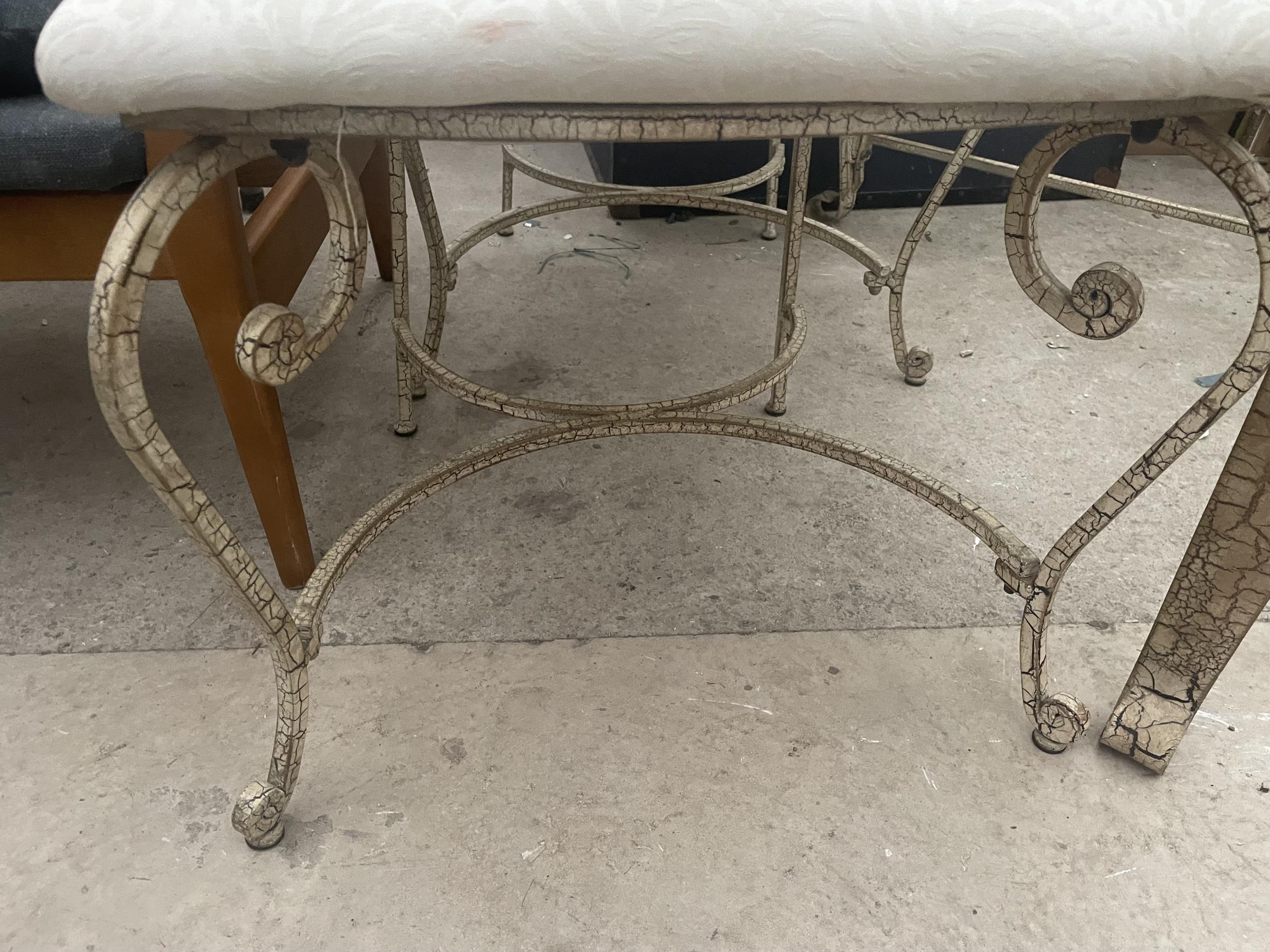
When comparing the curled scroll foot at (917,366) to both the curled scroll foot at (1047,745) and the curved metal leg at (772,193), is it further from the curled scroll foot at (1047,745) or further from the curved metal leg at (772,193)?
the curled scroll foot at (1047,745)

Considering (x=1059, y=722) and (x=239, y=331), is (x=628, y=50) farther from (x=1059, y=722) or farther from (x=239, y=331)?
(x=1059, y=722)

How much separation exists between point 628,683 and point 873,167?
1.62 metres

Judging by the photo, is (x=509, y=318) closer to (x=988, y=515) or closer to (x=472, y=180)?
(x=472, y=180)

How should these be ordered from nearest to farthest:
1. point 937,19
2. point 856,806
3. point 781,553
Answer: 1. point 937,19
2. point 856,806
3. point 781,553

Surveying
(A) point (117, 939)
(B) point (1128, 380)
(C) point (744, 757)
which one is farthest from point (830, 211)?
(A) point (117, 939)

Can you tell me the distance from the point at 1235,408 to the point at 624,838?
1.25 m

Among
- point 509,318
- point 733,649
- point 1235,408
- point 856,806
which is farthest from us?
point 509,318

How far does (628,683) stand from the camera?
94cm

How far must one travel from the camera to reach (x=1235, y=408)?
145 centimetres

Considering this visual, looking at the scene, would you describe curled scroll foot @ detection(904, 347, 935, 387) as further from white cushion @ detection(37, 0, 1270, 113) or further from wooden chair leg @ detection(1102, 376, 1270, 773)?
white cushion @ detection(37, 0, 1270, 113)

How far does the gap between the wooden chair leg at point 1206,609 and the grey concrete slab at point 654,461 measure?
7.8 inches

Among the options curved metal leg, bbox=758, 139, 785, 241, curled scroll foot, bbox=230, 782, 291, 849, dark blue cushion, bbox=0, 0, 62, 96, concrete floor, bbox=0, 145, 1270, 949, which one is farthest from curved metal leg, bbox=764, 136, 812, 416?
dark blue cushion, bbox=0, 0, 62, 96

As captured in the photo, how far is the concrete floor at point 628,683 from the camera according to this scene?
745 mm

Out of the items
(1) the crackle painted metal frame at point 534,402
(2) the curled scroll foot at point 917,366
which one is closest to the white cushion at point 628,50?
(1) the crackle painted metal frame at point 534,402
